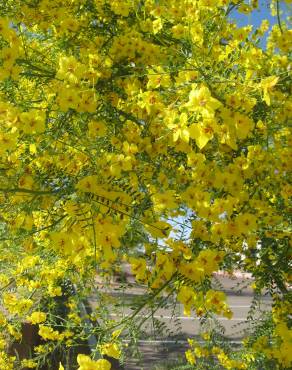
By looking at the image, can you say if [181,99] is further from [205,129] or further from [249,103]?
[205,129]

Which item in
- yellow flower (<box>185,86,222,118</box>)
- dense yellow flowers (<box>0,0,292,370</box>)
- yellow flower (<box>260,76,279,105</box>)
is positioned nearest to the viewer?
yellow flower (<box>185,86,222,118</box>)

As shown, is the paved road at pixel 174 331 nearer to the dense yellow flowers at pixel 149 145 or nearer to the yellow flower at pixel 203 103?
the dense yellow flowers at pixel 149 145

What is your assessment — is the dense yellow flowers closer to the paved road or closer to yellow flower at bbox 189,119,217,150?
yellow flower at bbox 189,119,217,150

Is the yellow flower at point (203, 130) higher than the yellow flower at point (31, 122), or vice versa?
the yellow flower at point (31, 122)

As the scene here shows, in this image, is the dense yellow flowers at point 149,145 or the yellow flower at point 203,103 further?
the dense yellow flowers at point 149,145

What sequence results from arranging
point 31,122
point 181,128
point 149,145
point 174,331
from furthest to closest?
point 174,331 < point 149,145 < point 31,122 < point 181,128

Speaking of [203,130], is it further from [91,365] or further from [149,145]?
[91,365]

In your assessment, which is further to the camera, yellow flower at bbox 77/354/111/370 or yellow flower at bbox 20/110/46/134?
yellow flower at bbox 20/110/46/134

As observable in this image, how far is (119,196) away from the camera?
1.65 meters

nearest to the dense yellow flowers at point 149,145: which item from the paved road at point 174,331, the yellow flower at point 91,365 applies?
the yellow flower at point 91,365

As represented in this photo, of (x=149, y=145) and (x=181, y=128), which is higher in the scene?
(x=149, y=145)

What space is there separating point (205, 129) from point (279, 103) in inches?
41.0

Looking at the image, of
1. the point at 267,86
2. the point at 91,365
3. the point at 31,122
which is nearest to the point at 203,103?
the point at 267,86

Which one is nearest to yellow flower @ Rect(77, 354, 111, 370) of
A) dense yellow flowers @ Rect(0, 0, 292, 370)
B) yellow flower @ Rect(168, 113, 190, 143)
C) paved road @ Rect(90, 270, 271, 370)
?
dense yellow flowers @ Rect(0, 0, 292, 370)
